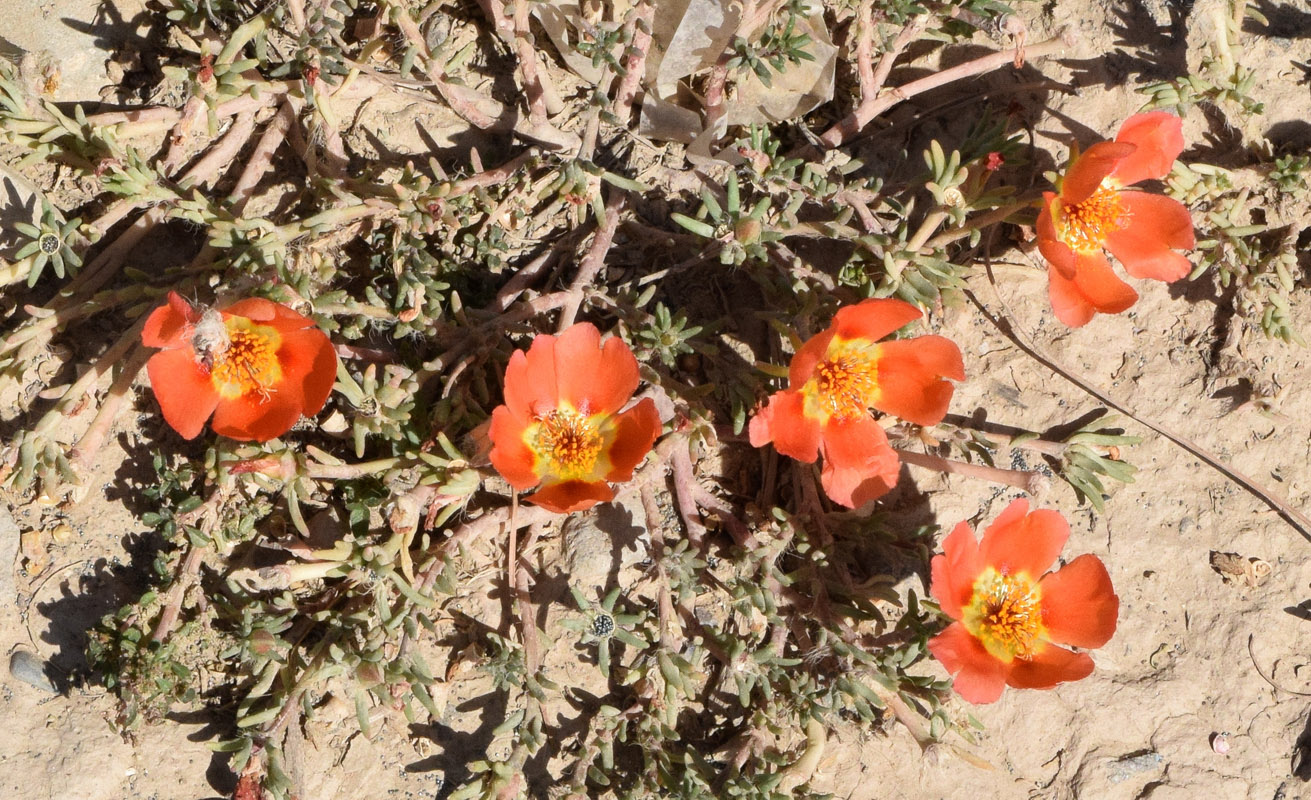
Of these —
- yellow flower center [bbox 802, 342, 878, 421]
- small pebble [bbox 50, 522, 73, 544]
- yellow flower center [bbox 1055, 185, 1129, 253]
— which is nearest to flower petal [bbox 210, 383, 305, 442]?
small pebble [bbox 50, 522, 73, 544]

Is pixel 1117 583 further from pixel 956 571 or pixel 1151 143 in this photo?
pixel 1151 143

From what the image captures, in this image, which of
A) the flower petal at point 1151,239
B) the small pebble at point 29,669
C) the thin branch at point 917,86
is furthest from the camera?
the thin branch at point 917,86

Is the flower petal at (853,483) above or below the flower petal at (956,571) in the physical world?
above

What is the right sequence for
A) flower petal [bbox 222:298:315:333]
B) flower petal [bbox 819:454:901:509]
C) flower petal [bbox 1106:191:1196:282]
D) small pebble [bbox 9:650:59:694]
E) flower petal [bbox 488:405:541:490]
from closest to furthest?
flower petal [bbox 222:298:315:333] → flower petal [bbox 488:405:541:490] → flower petal [bbox 819:454:901:509] → flower petal [bbox 1106:191:1196:282] → small pebble [bbox 9:650:59:694]

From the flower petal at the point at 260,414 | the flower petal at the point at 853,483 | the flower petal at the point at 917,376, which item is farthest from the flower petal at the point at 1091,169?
the flower petal at the point at 260,414

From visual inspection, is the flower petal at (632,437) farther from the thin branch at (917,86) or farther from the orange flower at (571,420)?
the thin branch at (917,86)

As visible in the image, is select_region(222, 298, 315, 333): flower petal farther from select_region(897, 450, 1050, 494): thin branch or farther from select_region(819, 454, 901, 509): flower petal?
select_region(897, 450, 1050, 494): thin branch
